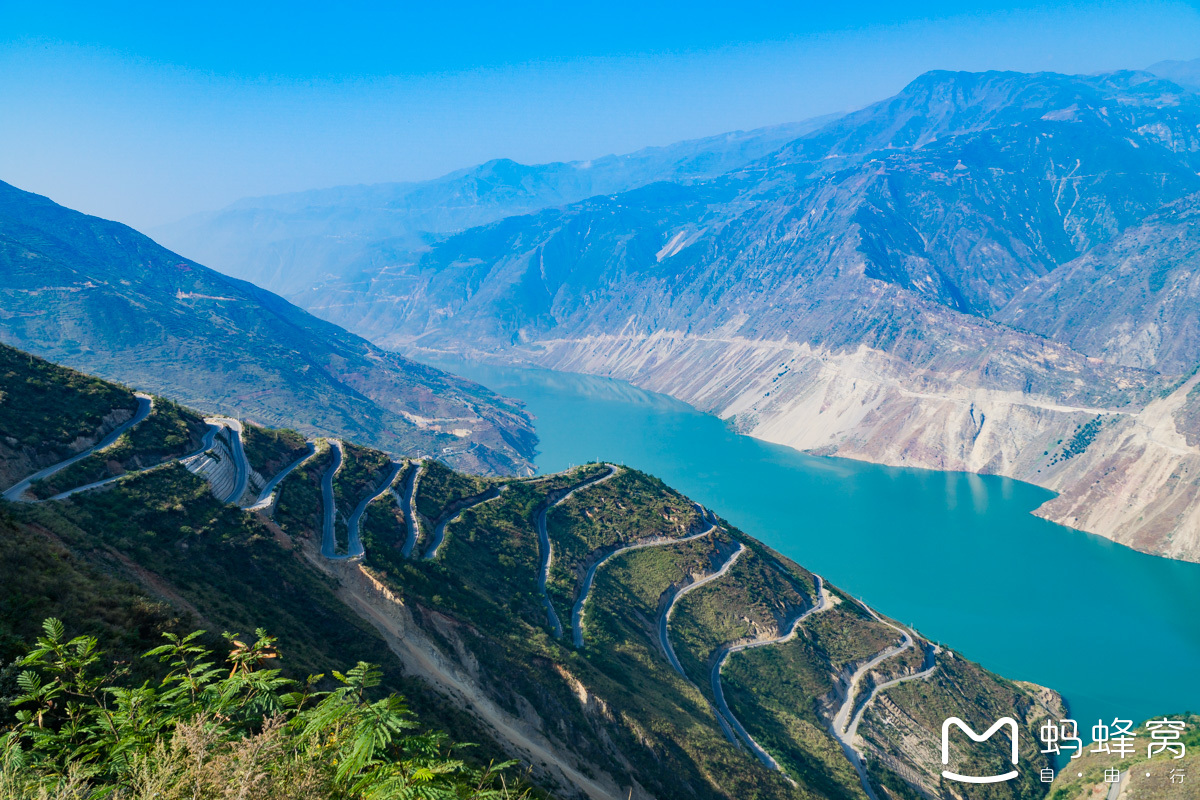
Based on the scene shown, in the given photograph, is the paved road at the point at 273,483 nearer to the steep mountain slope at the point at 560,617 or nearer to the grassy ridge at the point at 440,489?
the steep mountain slope at the point at 560,617

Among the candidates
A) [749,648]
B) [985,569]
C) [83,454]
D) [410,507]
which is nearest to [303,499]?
[410,507]

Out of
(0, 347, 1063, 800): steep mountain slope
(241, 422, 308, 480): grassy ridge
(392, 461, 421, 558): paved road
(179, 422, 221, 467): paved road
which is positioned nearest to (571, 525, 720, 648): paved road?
(0, 347, 1063, 800): steep mountain slope

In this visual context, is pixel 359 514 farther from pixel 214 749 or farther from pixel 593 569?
pixel 214 749

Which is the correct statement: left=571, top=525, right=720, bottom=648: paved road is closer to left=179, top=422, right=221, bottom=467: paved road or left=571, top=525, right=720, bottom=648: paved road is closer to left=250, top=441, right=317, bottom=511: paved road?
left=250, top=441, right=317, bottom=511: paved road

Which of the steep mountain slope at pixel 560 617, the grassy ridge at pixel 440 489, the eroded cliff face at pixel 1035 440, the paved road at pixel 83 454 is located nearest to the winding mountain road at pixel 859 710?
the steep mountain slope at pixel 560 617

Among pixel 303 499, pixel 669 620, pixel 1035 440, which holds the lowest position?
pixel 1035 440

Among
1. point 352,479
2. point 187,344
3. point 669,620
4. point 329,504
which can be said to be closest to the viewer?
point 329,504
